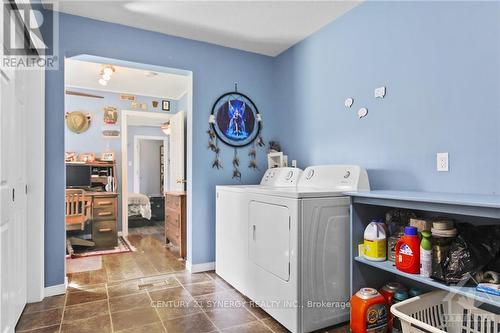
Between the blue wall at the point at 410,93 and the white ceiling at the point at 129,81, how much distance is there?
6.31 feet

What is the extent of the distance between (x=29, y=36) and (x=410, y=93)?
279 cm

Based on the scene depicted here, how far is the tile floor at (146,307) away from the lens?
2.00m

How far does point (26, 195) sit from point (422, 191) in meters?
2.89

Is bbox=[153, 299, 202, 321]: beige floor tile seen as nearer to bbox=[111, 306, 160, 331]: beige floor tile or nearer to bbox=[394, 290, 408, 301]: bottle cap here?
bbox=[111, 306, 160, 331]: beige floor tile

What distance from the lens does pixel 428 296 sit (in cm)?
175

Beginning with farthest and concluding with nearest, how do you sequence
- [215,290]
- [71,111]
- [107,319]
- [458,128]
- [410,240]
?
[71,111] < [215,290] < [107,319] < [458,128] < [410,240]

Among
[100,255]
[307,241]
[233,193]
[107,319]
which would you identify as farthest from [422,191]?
[100,255]

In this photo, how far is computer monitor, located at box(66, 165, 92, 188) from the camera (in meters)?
4.37

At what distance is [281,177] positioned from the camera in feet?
9.83

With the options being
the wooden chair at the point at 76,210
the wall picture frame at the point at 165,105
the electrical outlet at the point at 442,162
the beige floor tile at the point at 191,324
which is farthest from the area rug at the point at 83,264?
the electrical outlet at the point at 442,162

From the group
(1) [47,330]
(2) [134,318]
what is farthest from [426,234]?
(1) [47,330]

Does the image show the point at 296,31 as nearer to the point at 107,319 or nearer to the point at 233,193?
the point at 233,193

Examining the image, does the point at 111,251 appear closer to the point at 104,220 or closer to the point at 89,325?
the point at 104,220

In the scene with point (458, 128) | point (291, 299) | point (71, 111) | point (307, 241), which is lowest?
point (291, 299)
